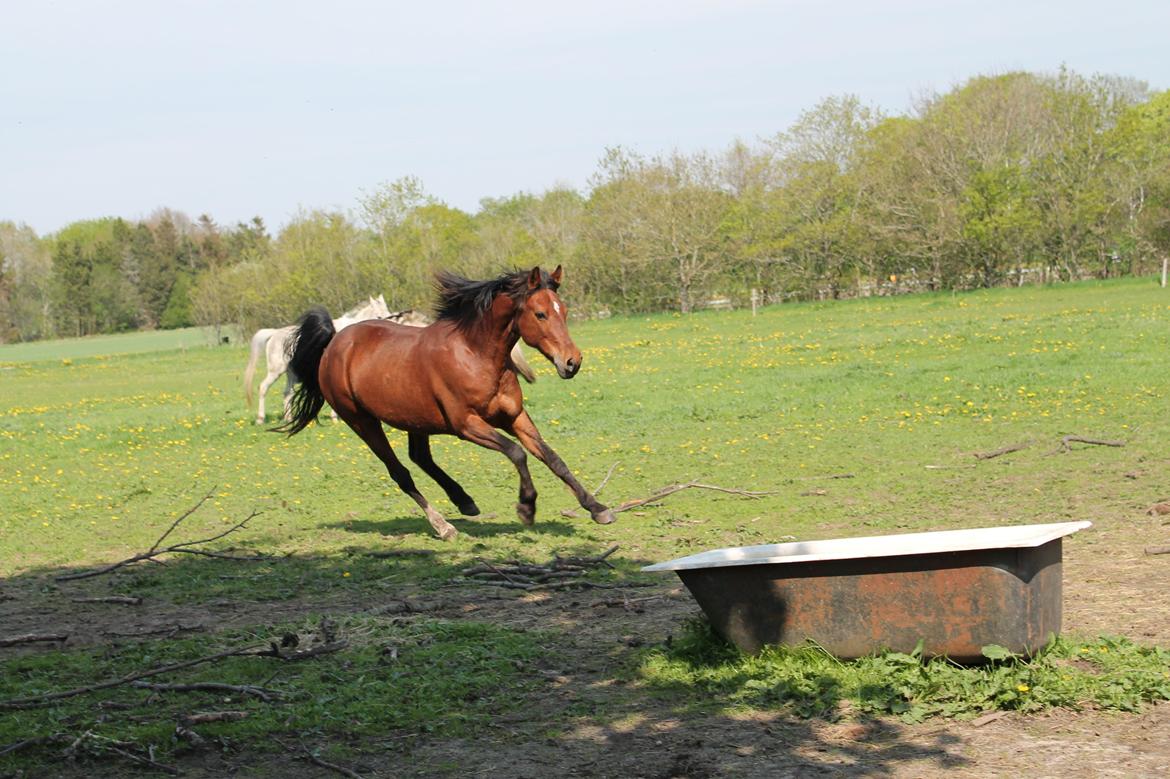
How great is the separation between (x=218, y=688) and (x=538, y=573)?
2799mm

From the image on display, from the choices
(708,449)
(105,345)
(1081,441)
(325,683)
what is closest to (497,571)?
(325,683)

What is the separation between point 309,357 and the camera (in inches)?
444

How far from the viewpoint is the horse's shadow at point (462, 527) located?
32.6 feet

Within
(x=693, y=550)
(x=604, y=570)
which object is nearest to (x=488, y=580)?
(x=604, y=570)

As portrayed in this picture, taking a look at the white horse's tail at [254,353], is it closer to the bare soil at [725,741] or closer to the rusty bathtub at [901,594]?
the bare soil at [725,741]

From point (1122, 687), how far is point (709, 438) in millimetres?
10102

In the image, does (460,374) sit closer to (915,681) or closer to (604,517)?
(604,517)

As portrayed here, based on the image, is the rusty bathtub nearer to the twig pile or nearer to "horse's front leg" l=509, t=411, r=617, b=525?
the twig pile

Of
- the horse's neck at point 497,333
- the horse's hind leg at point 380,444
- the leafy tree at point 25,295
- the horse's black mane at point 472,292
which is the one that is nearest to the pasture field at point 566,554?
the horse's hind leg at point 380,444

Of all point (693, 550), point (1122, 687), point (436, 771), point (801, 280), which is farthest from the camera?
point (801, 280)

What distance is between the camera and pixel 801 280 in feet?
154

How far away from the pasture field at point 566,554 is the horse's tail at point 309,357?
1037mm

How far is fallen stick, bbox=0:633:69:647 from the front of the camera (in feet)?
21.6

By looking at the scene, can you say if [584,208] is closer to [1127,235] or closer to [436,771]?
[1127,235]
